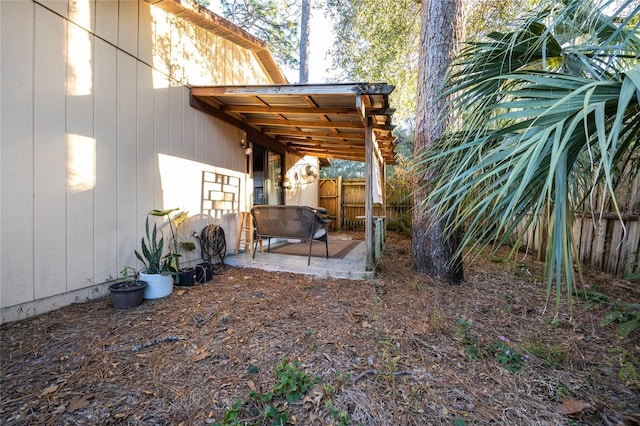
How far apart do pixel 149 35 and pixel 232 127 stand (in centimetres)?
185

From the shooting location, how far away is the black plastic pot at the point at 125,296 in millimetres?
2748

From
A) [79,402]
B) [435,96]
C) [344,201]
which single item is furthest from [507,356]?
[344,201]

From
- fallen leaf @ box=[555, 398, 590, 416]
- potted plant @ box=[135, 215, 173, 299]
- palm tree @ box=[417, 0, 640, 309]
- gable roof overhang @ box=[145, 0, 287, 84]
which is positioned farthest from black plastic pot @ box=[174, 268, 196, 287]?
fallen leaf @ box=[555, 398, 590, 416]

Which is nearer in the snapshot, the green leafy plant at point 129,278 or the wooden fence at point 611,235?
the green leafy plant at point 129,278

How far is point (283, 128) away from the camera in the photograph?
580 centimetres

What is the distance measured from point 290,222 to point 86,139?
2.63 m

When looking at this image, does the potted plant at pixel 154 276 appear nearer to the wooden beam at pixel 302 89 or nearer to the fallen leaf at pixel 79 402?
the fallen leaf at pixel 79 402

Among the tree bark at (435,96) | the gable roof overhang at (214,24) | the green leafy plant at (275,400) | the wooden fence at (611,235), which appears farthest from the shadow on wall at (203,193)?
the tree bark at (435,96)

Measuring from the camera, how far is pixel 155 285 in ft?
10.1

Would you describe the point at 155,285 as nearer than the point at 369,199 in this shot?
Yes

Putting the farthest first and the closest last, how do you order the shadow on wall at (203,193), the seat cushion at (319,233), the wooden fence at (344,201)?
the wooden fence at (344,201)
the seat cushion at (319,233)
the shadow on wall at (203,193)

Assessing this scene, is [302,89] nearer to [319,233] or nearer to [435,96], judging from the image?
[435,96]

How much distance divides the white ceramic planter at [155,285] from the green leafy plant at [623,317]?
14.0 feet

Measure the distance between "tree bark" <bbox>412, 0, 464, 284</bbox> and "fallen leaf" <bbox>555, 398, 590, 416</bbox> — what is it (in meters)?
1.94
